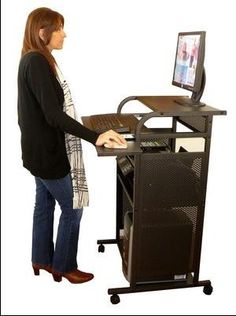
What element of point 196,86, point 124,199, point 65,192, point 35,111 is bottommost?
point 124,199

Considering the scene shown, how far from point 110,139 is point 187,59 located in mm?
721

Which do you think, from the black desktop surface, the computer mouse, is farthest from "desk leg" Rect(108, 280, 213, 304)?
the black desktop surface

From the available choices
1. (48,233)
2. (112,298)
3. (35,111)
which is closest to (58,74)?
(35,111)

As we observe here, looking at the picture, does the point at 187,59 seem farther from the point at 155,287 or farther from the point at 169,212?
the point at 155,287

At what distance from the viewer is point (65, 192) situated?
2350 millimetres

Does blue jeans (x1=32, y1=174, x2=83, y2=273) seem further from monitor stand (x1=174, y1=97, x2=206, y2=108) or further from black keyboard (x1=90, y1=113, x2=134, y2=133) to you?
monitor stand (x1=174, y1=97, x2=206, y2=108)

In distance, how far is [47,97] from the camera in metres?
2.01

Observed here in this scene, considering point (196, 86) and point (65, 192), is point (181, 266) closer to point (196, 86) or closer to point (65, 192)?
point (65, 192)

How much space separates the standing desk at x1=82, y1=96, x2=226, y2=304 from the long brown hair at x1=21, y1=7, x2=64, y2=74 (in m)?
0.54

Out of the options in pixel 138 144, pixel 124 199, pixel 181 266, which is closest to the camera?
pixel 138 144

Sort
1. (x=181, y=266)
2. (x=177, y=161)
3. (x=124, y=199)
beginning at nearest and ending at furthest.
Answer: (x=177, y=161) < (x=181, y=266) < (x=124, y=199)

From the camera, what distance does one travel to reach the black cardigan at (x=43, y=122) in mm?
2018

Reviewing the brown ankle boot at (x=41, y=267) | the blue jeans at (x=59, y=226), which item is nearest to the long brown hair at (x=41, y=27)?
the blue jeans at (x=59, y=226)

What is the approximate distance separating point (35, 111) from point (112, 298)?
3.95ft
